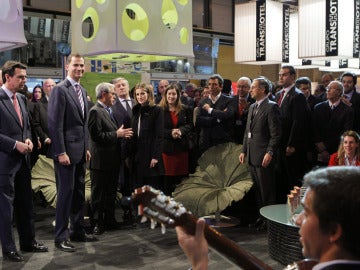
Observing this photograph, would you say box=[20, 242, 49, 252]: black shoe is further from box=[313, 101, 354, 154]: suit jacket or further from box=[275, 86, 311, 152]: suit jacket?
box=[313, 101, 354, 154]: suit jacket

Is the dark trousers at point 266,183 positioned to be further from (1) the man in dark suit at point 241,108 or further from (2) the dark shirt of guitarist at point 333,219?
(2) the dark shirt of guitarist at point 333,219

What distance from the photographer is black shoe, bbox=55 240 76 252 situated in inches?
161

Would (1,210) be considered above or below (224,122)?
below

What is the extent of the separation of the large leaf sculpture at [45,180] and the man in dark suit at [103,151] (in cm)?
30

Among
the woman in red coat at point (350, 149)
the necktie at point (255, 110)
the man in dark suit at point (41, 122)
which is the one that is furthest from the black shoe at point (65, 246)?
the woman in red coat at point (350, 149)

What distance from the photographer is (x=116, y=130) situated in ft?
15.5

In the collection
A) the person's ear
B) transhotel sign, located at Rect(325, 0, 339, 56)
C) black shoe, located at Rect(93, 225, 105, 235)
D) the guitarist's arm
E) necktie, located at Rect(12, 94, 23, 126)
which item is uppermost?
transhotel sign, located at Rect(325, 0, 339, 56)

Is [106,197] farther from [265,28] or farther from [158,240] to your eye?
[265,28]

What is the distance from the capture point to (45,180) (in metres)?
5.12

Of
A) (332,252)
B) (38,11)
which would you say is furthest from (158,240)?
(38,11)

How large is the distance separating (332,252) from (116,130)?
12.6 feet

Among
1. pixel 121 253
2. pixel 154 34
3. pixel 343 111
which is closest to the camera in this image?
pixel 154 34

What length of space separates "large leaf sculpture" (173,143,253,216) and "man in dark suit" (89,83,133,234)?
682mm

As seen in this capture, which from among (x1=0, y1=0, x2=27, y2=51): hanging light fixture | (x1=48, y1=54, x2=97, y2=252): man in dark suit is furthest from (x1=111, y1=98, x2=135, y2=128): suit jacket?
(x1=0, y1=0, x2=27, y2=51): hanging light fixture
